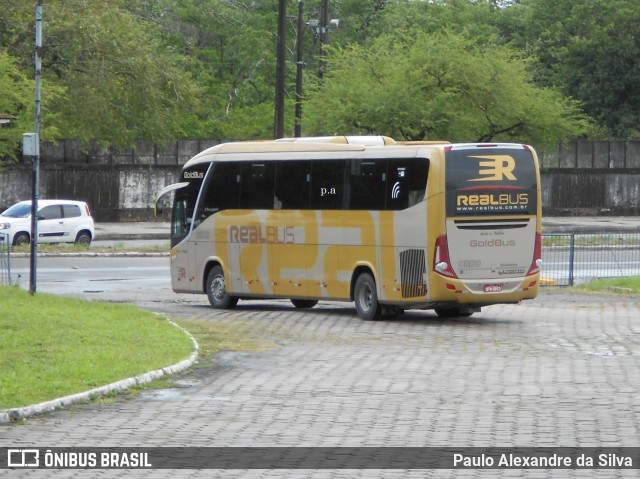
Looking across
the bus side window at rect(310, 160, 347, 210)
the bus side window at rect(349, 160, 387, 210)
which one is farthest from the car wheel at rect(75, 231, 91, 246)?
the bus side window at rect(349, 160, 387, 210)

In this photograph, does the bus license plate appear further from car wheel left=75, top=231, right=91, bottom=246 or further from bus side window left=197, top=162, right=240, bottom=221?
car wheel left=75, top=231, right=91, bottom=246

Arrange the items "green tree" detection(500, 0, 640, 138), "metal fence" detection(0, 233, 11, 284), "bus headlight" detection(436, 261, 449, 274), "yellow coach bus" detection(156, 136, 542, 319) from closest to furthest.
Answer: "bus headlight" detection(436, 261, 449, 274)
"yellow coach bus" detection(156, 136, 542, 319)
"metal fence" detection(0, 233, 11, 284)
"green tree" detection(500, 0, 640, 138)

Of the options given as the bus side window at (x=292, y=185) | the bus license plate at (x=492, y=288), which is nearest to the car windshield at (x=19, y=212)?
the bus side window at (x=292, y=185)

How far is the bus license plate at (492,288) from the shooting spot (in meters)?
22.6

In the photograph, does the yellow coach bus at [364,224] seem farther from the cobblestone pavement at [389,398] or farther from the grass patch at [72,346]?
the grass patch at [72,346]

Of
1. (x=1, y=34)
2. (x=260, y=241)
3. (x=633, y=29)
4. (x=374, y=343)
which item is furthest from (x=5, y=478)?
(x=633, y=29)

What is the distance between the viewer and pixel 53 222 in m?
42.7

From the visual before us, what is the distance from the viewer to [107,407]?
42.7 ft

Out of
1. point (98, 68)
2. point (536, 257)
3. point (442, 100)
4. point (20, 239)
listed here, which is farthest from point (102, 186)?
point (536, 257)

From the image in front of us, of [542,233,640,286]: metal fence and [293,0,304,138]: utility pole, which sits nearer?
[542,233,640,286]: metal fence

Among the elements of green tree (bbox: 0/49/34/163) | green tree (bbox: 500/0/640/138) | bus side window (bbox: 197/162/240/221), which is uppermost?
green tree (bbox: 500/0/640/138)

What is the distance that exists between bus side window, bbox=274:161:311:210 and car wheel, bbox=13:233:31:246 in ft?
58.4

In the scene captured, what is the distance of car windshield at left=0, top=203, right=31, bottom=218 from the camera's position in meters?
42.3

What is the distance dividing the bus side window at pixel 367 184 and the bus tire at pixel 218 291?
4041mm
